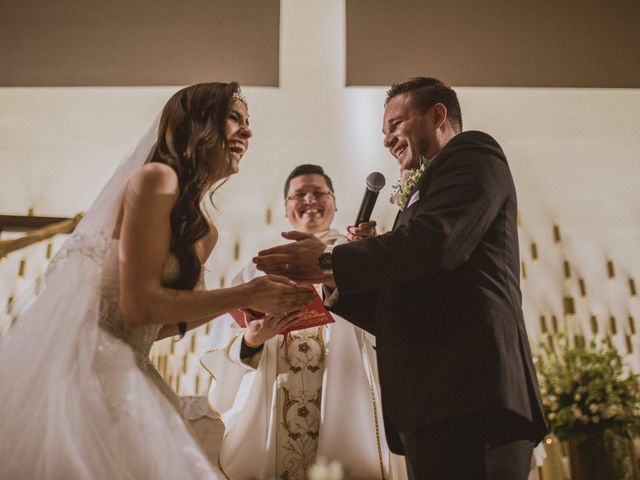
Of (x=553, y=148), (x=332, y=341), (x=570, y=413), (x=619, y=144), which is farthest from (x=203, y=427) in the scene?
(x=619, y=144)

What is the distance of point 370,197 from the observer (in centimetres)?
246

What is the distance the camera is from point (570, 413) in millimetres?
3607

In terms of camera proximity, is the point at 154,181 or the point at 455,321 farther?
the point at 154,181

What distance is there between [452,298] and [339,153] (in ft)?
12.2

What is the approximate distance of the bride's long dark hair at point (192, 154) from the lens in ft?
6.04

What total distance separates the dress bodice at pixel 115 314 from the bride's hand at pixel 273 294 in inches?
10.3

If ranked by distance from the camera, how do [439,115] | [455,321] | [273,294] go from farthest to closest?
1. [439,115]
2. [273,294]
3. [455,321]

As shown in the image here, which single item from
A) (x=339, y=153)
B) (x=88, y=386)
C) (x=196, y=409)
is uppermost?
(x=339, y=153)

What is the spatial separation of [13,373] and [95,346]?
0.20 meters

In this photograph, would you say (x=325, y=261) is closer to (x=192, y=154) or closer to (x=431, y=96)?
(x=192, y=154)

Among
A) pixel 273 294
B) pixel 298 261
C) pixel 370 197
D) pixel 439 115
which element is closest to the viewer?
pixel 273 294

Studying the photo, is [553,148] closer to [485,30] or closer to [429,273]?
[485,30]

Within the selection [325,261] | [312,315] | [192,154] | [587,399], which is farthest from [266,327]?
[587,399]

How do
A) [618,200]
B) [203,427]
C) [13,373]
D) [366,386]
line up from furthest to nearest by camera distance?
[618,200], [203,427], [366,386], [13,373]
